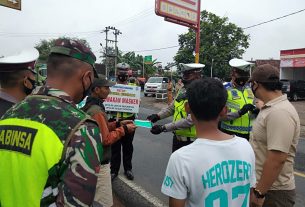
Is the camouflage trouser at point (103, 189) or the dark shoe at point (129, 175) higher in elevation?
the camouflage trouser at point (103, 189)

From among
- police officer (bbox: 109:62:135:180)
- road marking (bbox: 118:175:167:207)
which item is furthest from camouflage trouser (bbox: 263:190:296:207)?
police officer (bbox: 109:62:135:180)

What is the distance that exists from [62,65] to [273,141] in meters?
1.46

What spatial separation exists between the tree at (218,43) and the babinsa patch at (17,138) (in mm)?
41743

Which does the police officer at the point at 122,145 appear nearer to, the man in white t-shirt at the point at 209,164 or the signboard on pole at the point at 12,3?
the man in white t-shirt at the point at 209,164

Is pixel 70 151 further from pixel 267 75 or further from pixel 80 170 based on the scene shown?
pixel 267 75

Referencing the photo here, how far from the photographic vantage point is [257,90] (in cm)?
256

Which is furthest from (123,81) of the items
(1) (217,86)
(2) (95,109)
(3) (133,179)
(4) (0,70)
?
(1) (217,86)

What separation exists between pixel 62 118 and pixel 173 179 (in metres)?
0.63

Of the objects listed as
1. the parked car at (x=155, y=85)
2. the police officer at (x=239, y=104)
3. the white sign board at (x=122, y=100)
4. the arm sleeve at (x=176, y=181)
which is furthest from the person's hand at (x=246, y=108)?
the parked car at (x=155, y=85)

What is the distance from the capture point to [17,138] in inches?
57.7

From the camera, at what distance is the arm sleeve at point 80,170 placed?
4.61 feet

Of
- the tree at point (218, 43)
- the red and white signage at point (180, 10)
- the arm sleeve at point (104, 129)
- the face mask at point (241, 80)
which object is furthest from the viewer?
the tree at point (218, 43)

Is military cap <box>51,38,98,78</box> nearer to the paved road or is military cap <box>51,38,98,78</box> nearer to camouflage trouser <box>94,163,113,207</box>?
camouflage trouser <box>94,163,113,207</box>

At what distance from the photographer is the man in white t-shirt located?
1688 millimetres
